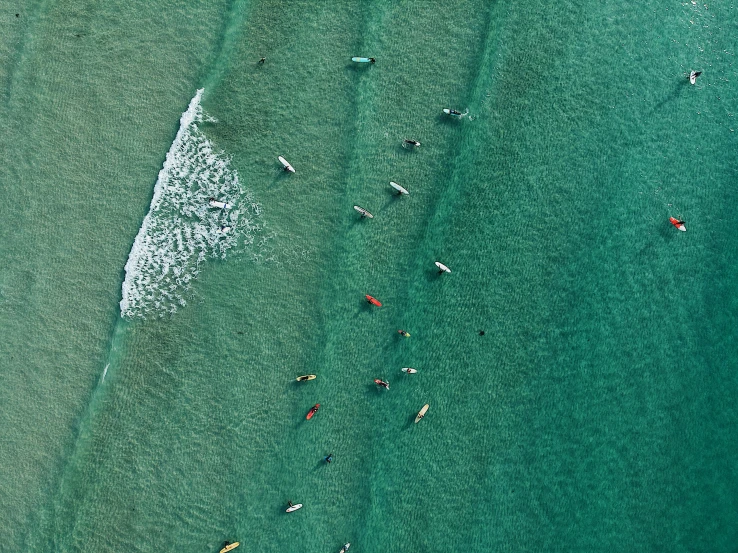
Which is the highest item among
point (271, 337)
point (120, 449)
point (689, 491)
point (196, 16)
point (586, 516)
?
point (196, 16)

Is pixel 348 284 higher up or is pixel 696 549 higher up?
pixel 348 284

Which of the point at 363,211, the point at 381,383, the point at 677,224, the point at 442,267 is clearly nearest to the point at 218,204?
the point at 363,211

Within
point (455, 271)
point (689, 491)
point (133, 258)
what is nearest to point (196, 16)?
point (133, 258)

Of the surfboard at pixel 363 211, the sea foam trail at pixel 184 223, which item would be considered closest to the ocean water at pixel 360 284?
the sea foam trail at pixel 184 223

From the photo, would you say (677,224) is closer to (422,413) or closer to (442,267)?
(442,267)

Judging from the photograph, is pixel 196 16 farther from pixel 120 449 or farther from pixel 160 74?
pixel 120 449

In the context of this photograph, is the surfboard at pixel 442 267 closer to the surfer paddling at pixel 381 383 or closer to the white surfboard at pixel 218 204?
the surfer paddling at pixel 381 383
